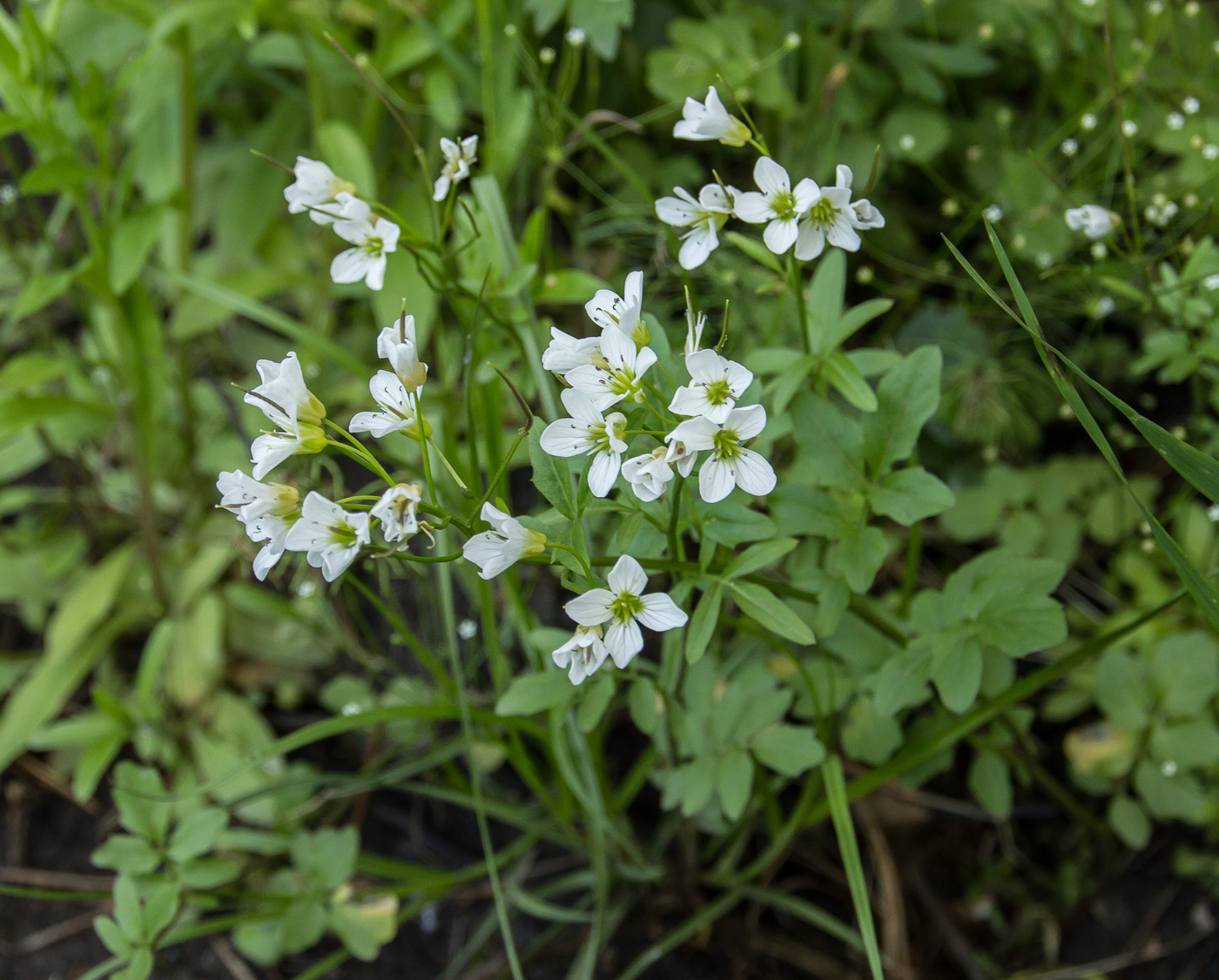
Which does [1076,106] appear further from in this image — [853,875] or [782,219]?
[853,875]

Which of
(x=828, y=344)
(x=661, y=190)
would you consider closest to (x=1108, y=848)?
(x=828, y=344)

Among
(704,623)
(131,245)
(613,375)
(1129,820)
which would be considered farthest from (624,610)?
(131,245)

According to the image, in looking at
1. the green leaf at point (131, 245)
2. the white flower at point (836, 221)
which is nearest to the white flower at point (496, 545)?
the white flower at point (836, 221)

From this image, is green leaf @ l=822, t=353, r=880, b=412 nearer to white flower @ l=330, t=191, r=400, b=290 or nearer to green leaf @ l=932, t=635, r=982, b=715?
green leaf @ l=932, t=635, r=982, b=715

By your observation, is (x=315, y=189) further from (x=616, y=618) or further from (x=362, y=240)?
(x=616, y=618)

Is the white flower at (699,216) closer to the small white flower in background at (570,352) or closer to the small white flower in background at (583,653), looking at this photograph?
the small white flower in background at (570,352)

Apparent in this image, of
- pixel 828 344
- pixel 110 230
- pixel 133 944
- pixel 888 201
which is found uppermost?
pixel 828 344
